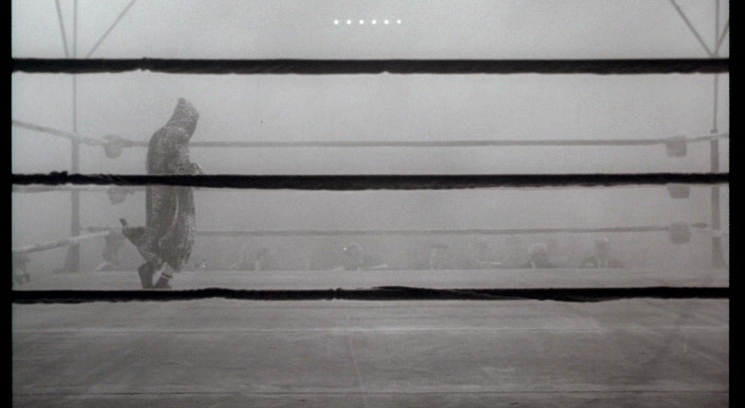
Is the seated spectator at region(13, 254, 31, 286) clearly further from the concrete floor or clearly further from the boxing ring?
Result: the concrete floor

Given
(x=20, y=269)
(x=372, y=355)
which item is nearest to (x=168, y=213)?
(x=20, y=269)

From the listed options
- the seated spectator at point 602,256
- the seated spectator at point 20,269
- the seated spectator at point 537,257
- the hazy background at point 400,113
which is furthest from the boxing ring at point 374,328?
the hazy background at point 400,113

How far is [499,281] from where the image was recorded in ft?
11.7

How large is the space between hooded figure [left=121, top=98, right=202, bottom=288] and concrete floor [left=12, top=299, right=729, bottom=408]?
549 mm

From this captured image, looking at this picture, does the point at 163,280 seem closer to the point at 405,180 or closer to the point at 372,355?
the point at 372,355

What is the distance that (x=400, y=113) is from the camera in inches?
444

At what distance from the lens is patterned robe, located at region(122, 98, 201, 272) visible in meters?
3.38

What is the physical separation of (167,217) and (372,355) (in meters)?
1.89

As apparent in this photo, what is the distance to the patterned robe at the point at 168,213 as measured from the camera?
3.38m

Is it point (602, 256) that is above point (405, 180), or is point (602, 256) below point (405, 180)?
below

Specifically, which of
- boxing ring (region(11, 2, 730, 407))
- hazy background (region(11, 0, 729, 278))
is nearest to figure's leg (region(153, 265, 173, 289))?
boxing ring (region(11, 2, 730, 407))

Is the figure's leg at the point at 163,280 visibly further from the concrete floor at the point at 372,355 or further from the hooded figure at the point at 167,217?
the concrete floor at the point at 372,355

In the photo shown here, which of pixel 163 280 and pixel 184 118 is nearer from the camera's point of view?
pixel 163 280

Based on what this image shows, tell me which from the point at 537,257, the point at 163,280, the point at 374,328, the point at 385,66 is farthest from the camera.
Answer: the point at 537,257
